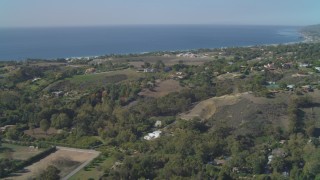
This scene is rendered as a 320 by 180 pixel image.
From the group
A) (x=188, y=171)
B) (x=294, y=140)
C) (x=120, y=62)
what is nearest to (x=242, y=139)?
(x=294, y=140)

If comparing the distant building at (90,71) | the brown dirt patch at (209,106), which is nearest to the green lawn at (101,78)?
the distant building at (90,71)

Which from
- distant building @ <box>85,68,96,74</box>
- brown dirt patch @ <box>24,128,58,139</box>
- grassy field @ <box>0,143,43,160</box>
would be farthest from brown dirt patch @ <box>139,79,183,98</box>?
grassy field @ <box>0,143,43,160</box>

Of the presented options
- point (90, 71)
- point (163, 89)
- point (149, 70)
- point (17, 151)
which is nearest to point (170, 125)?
point (17, 151)

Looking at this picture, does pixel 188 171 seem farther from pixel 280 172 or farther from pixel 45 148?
pixel 45 148

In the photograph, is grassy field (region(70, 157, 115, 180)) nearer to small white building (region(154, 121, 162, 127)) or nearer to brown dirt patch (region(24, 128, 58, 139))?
brown dirt patch (region(24, 128, 58, 139))

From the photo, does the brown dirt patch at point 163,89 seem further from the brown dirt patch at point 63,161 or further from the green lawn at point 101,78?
the brown dirt patch at point 63,161

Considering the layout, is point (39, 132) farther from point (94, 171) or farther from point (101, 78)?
point (101, 78)
